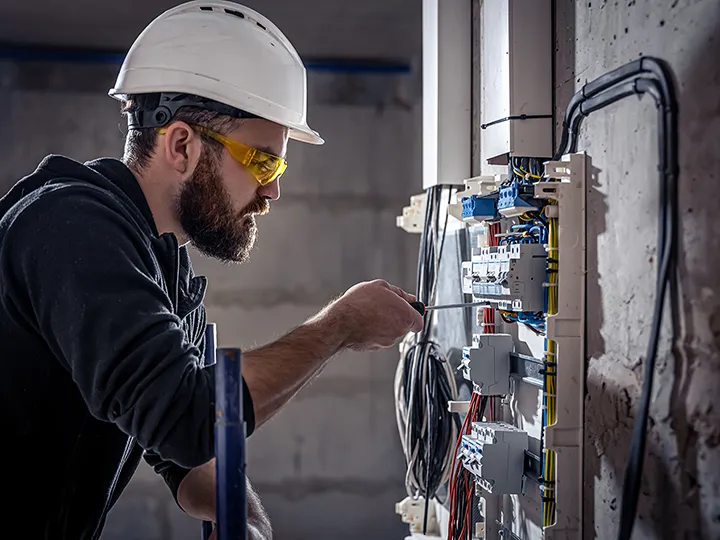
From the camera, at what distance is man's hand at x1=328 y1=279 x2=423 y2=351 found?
3.65 feet

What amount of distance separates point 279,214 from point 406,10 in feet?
3.55

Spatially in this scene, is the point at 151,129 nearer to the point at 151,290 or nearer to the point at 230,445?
the point at 151,290

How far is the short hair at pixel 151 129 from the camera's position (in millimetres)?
1203

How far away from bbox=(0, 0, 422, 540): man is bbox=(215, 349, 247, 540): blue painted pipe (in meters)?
0.04

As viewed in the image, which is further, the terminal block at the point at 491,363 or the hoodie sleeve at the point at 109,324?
the terminal block at the point at 491,363

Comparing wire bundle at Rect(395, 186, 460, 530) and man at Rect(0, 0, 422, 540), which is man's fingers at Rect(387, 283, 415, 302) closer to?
man at Rect(0, 0, 422, 540)

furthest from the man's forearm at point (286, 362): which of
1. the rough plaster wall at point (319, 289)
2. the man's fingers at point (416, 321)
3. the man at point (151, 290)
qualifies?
the rough plaster wall at point (319, 289)

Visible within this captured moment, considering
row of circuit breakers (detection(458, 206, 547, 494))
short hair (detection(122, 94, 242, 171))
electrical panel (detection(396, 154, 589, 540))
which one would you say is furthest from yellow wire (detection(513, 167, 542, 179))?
short hair (detection(122, 94, 242, 171))

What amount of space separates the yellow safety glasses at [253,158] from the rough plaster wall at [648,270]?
0.60 m

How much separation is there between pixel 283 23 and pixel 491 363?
77.2 inches

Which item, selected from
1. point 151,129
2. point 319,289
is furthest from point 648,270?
point 319,289

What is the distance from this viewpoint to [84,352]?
87 centimetres

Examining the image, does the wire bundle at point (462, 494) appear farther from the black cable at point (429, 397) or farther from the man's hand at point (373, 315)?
the man's hand at point (373, 315)

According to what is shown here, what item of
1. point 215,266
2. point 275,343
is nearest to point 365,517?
point 215,266
